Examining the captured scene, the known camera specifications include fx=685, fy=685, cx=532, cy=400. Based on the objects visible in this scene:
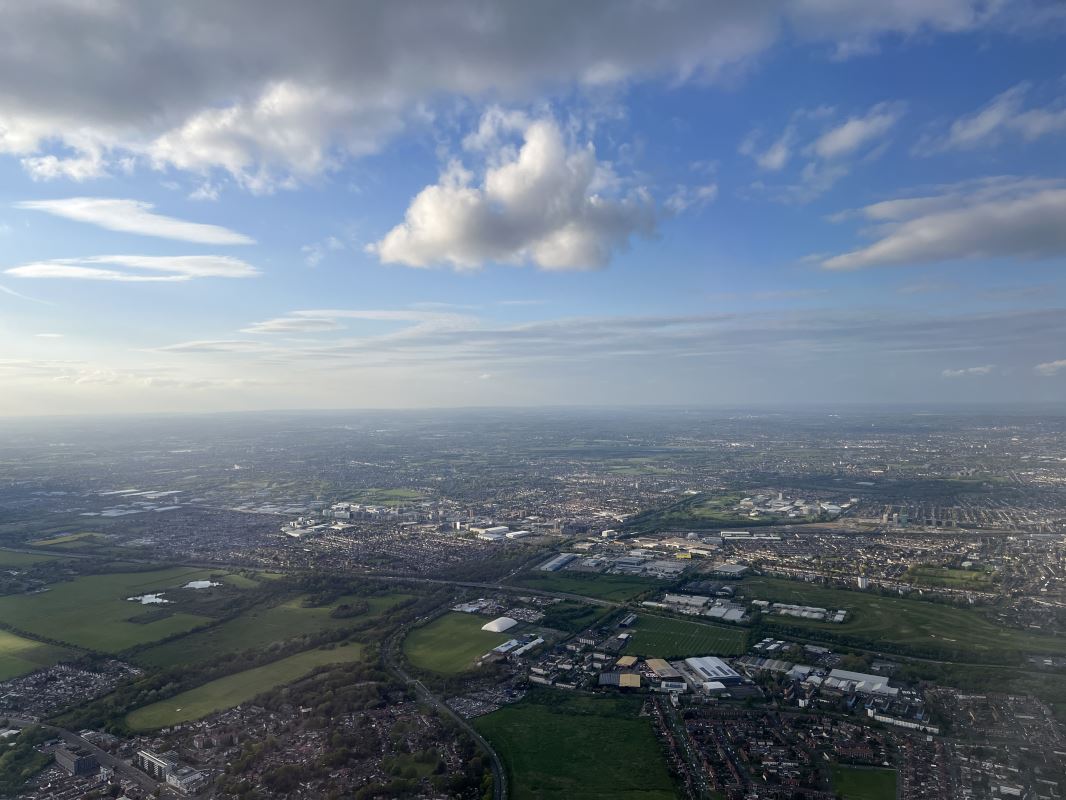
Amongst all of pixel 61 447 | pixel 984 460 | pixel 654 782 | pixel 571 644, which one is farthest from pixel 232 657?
pixel 61 447

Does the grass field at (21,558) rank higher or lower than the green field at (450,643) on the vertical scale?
higher

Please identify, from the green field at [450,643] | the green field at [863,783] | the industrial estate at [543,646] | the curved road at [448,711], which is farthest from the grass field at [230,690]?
the green field at [863,783]

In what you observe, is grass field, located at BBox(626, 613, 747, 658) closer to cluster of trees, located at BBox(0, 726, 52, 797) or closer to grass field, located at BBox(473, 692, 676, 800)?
grass field, located at BBox(473, 692, 676, 800)

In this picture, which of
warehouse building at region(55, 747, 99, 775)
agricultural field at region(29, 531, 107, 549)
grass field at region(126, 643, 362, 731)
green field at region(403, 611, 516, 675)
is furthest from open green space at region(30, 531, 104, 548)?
warehouse building at region(55, 747, 99, 775)

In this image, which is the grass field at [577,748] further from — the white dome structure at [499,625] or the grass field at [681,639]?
the white dome structure at [499,625]

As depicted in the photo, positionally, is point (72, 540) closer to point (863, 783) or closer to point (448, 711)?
point (448, 711)
